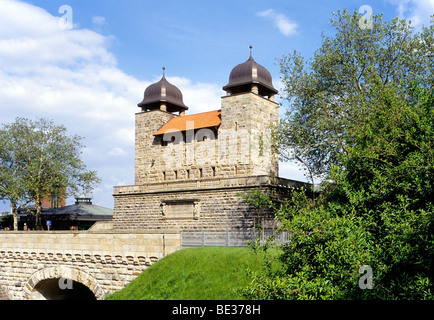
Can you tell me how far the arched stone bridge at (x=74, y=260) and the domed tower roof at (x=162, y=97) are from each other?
1937 centimetres

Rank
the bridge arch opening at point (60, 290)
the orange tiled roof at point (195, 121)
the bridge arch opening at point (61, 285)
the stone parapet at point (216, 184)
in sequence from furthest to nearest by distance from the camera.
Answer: the orange tiled roof at point (195, 121), the stone parapet at point (216, 184), the bridge arch opening at point (60, 290), the bridge arch opening at point (61, 285)

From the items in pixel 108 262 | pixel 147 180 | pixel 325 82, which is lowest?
pixel 108 262

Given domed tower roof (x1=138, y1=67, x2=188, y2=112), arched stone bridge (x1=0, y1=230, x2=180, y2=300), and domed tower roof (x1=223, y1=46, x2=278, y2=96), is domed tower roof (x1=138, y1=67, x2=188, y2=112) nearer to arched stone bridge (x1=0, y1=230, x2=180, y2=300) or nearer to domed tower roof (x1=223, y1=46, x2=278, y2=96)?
domed tower roof (x1=223, y1=46, x2=278, y2=96)

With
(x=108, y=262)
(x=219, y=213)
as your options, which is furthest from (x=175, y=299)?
(x=219, y=213)

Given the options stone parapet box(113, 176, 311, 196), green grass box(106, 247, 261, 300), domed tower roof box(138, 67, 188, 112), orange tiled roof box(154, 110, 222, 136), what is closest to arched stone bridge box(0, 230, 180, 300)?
green grass box(106, 247, 261, 300)

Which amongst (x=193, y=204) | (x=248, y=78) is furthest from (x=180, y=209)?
(x=248, y=78)

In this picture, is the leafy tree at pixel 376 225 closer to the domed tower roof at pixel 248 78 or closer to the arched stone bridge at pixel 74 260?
the arched stone bridge at pixel 74 260

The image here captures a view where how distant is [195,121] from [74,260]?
1899 centimetres

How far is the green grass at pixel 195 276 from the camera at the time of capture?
1694cm

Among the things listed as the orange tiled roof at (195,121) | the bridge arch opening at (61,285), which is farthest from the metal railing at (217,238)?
the orange tiled roof at (195,121)

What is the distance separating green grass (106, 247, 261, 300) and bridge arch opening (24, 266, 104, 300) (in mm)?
3006

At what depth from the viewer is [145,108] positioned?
43281 millimetres
